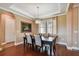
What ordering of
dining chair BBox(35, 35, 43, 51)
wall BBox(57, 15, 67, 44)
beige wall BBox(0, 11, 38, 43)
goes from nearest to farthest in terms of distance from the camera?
beige wall BBox(0, 11, 38, 43) → wall BBox(57, 15, 67, 44) → dining chair BBox(35, 35, 43, 51)

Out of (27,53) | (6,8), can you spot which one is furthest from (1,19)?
(27,53)

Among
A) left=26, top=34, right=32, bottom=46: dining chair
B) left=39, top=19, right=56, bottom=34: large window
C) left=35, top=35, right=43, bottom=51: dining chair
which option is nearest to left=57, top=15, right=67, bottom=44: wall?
left=39, top=19, right=56, bottom=34: large window

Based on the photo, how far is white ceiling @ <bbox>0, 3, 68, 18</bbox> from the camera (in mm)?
1941

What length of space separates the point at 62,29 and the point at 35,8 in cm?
82

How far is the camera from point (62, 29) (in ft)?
6.60

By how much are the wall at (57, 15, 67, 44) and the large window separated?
120 millimetres

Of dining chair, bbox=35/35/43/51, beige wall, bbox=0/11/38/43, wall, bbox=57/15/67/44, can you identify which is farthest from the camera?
dining chair, bbox=35/35/43/51

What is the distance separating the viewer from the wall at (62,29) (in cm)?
200

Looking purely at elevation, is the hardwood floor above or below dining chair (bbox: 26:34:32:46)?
below

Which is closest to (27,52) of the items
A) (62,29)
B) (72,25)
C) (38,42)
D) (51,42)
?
(38,42)

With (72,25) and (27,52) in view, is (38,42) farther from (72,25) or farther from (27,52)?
(72,25)

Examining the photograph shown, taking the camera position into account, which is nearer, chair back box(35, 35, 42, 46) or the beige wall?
the beige wall

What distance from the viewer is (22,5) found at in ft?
6.44

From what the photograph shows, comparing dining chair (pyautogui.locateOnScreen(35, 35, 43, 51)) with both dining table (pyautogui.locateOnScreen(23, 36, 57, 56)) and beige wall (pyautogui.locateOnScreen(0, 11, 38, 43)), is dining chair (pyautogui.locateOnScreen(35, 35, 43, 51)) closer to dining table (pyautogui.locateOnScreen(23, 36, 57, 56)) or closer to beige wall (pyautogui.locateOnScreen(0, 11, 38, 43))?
dining table (pyautogui.locateOnScreen(23, 36, 57, 56))
